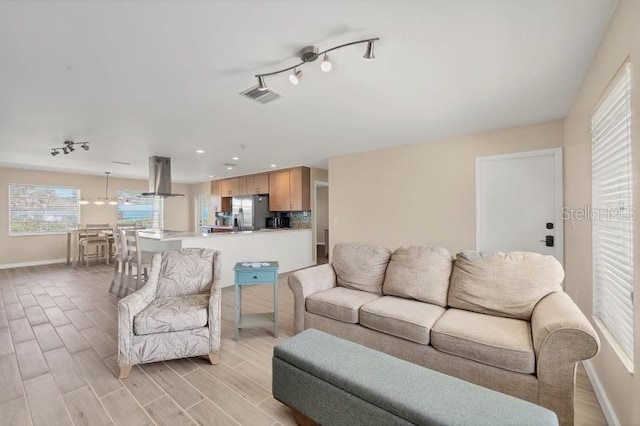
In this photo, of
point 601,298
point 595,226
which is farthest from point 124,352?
point 595,226

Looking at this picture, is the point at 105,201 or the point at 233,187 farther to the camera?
the point at 233,187

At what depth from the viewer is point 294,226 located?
22.7 ft

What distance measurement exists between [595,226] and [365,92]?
217 cm

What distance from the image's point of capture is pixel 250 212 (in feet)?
21.8

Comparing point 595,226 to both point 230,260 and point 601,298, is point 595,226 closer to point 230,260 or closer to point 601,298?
point 601,298

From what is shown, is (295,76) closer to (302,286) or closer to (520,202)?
(302,286)

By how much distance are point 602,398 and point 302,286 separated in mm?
2296

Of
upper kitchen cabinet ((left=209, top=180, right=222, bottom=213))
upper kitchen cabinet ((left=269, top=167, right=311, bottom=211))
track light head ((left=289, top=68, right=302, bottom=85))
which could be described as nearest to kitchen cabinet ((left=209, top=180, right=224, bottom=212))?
upper kitchen cabinet ((left=209, top=180, right=222, bottom=213))

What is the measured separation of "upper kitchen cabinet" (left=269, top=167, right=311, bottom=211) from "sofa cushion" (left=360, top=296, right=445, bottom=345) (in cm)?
396

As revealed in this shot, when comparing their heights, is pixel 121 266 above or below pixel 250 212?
below

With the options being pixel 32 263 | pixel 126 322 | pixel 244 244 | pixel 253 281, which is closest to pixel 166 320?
pixel 126 322

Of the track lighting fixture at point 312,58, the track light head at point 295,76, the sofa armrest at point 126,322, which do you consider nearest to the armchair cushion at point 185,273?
the sofa armrest at point 126,322

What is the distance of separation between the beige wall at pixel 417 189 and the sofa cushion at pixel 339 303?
198 cm

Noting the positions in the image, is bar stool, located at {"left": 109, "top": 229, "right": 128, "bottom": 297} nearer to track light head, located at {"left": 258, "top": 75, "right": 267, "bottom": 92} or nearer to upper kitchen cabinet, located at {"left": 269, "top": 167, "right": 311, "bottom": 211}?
upper kitchen cabinet, located at {"left": 269, "top": 167, "right": 311, "bottom": 211}
